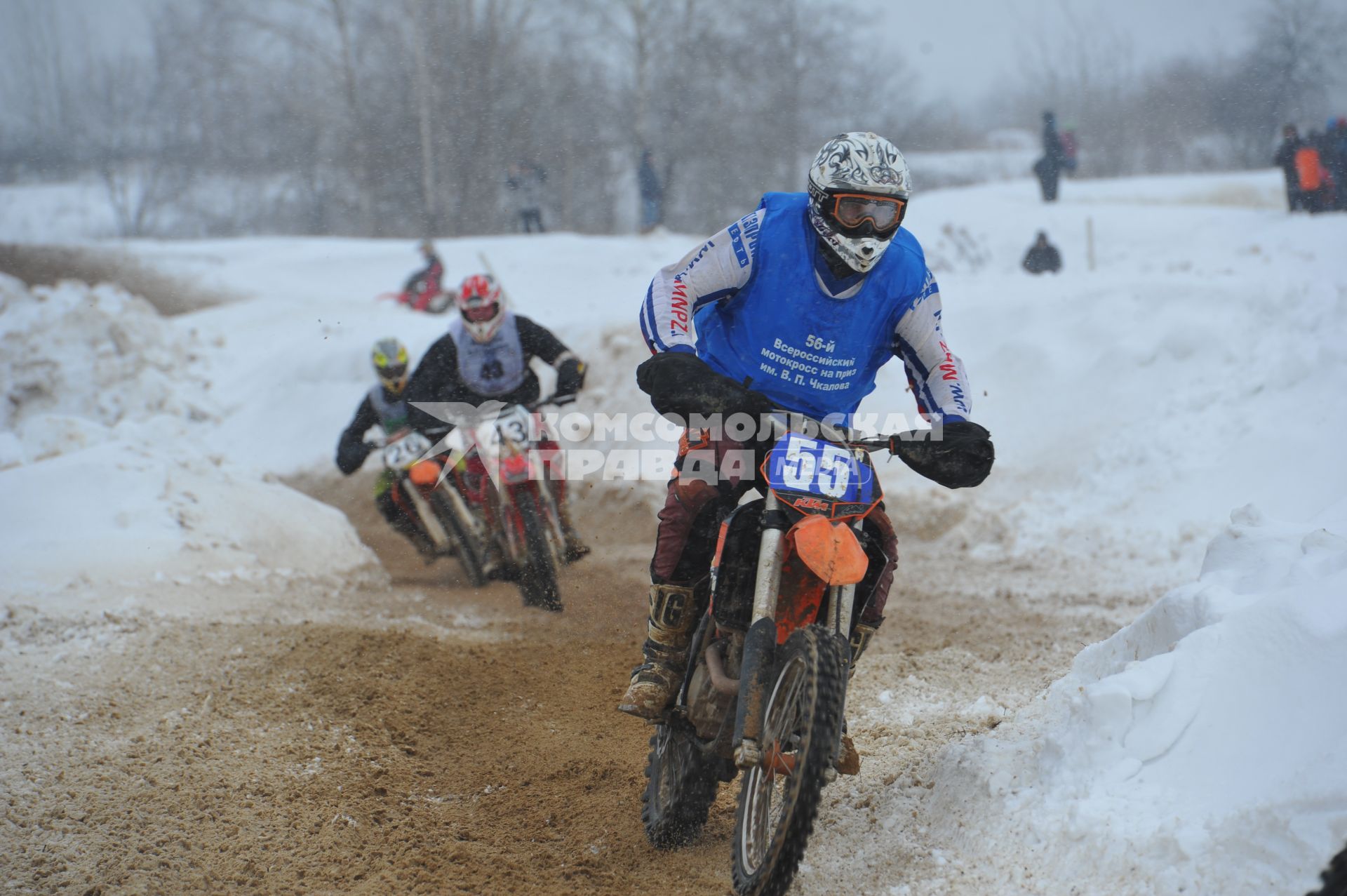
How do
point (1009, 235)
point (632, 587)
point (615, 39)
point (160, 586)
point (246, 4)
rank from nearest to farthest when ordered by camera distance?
point (160, 586), point (632, 587), point (1009, 235), point (615, 39), point (246, 4)

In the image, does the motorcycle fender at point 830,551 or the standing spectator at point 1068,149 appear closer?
the motorcycle fender at point 830,551

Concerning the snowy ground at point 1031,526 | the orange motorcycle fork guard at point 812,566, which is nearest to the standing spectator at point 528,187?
the snowy ground at point 1031,526

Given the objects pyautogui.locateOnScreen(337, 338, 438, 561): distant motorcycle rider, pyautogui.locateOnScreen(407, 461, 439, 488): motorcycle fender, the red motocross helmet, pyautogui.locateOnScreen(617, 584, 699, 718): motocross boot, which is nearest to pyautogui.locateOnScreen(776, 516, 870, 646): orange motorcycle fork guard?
pyautogui.locateOnScreen(617, 584, 699, 718): motocross boot

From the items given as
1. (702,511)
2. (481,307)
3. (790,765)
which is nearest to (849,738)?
(790,765)

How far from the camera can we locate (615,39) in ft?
105

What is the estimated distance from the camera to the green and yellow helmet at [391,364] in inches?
357

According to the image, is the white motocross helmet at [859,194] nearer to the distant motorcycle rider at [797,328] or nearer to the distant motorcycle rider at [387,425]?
the distant motorcycle rider at [797,328]

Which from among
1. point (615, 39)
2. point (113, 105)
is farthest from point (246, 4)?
point (615, 39)

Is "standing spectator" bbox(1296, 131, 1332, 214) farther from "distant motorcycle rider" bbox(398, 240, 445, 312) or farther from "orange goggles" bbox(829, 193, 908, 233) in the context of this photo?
"orange goggles" bbox(829, 193, 908, 233)

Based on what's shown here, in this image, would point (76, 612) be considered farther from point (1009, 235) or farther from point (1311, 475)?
point (1009, 235)

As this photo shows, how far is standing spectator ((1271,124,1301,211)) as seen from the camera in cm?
1744

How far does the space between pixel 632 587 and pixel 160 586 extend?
3115mm

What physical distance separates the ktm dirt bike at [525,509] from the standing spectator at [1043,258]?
40.2ft

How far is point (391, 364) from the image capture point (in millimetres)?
9070
